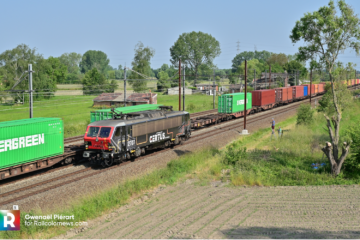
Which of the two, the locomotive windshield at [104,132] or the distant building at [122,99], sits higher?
the distant building at [122,99]

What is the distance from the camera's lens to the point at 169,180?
1831 centimetres

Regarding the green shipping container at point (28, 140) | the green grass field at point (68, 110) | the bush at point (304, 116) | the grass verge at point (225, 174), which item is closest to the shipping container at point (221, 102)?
the bush at point (304, 116)

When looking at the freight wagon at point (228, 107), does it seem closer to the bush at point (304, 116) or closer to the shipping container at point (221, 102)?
the shipping container at point (221, 102)

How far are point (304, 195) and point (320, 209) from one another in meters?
1.92

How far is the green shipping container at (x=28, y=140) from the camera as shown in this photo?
17.2 metres

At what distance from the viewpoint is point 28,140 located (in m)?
18.4

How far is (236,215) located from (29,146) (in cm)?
1204

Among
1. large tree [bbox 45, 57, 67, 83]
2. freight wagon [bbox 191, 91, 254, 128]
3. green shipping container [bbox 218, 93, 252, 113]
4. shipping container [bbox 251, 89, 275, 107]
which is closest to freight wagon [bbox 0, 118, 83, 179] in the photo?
freight wagon [bbox 191, 91, 254, 128]

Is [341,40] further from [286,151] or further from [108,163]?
[108,163]

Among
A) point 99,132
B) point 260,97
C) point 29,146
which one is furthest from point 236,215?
point 260,97

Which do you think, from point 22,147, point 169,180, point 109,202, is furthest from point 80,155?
point 109,202

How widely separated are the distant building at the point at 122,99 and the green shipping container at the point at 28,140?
4183cm

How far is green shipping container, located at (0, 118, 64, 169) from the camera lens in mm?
17172

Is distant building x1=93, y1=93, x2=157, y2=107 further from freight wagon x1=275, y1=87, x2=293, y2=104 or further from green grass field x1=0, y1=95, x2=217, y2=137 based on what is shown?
freight wagon x1=275, y1=87, x2=293, y2=104
